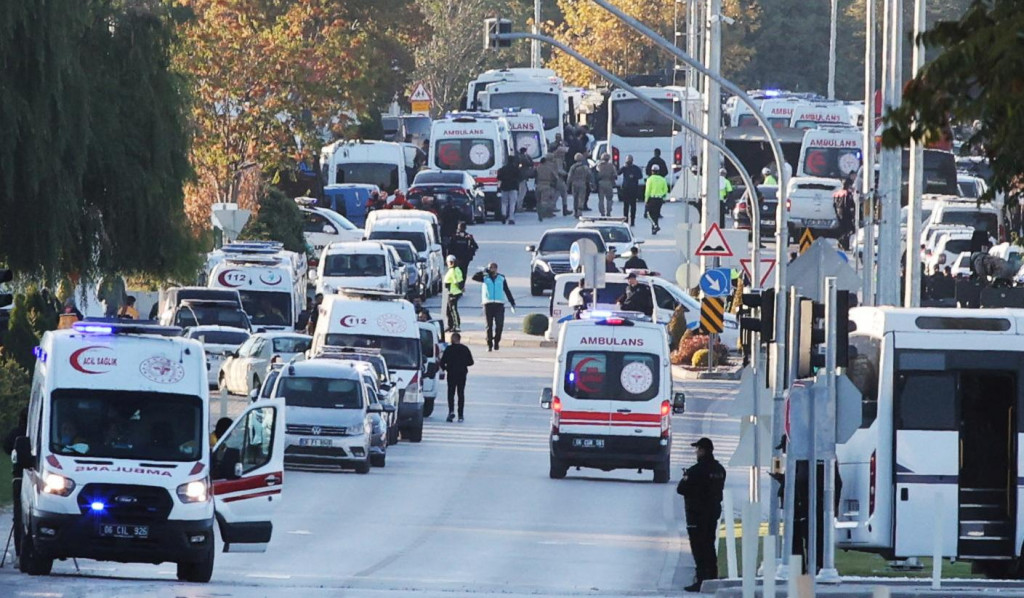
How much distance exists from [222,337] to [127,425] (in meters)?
22.6

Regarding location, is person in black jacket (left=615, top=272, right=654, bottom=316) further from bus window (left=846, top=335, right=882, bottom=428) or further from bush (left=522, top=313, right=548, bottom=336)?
bus window (left=846, top=335, right=882, bottom=428)

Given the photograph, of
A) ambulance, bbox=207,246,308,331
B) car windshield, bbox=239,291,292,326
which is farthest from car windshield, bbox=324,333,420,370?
car windshield, bbox=239,291,292,326

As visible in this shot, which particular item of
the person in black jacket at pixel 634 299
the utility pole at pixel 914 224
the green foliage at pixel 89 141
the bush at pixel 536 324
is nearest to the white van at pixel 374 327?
the green foliage at pixel 89 141

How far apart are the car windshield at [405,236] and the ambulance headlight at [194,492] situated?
35.9 metres

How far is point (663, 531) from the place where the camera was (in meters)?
28.4

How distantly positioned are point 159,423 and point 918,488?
24.2 ft

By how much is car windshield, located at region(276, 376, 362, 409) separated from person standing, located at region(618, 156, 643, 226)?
34391 mm

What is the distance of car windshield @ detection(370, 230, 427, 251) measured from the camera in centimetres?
5797

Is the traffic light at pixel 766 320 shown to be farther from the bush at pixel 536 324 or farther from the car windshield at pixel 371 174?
the car windshield at pixel 371 174

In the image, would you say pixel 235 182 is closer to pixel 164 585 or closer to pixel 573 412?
pixel 573 412

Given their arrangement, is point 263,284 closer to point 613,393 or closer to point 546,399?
point 546,399

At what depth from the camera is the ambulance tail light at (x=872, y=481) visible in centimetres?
2331

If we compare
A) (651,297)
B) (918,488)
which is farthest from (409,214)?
(918,488)

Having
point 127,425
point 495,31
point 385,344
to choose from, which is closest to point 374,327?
point 385,344
